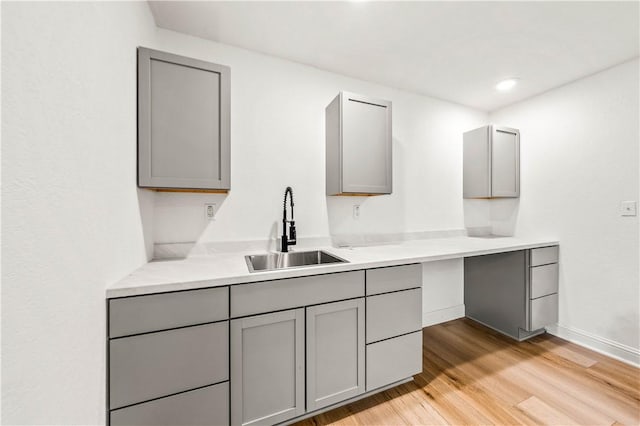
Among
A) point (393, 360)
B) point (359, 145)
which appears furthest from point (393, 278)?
point (359, 145)

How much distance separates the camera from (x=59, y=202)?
67 cm

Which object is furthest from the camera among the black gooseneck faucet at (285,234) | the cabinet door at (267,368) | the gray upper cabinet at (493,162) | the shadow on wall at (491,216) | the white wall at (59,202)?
the shadow on wall at (491,216)

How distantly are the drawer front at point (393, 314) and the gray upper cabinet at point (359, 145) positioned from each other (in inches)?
31.0

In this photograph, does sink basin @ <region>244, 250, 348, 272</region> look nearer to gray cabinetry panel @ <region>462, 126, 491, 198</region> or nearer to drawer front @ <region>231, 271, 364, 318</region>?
drawer front @ <region>231, 271, 364, 318</region>

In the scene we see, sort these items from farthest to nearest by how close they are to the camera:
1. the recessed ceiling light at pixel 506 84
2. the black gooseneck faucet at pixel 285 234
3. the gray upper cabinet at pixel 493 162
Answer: the gray upper cabinet at pixel 493 162, the recessed ceiling light at pixel 506 84, the black gooseneck faucet at pixel 285 234

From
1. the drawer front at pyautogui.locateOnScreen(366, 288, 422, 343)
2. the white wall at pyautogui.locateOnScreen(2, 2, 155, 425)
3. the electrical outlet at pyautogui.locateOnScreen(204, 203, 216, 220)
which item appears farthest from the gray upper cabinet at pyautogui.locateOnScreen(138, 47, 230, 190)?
the drawer front at pyautogui.locateOnScreen(366, 288, 422, 343)

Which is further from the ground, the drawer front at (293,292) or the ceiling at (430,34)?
the ceiling at (430,34)

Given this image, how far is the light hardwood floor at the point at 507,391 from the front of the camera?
1.43 meters

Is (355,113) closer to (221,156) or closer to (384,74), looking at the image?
(384,74)

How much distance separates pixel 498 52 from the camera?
1.92 metres

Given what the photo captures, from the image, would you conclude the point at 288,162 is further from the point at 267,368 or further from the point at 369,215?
the point at 267,368

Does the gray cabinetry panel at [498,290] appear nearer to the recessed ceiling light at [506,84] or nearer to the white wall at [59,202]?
the recessed ceiling light at [506,84]

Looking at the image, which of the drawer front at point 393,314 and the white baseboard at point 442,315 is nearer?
the drawer front at point 393,314

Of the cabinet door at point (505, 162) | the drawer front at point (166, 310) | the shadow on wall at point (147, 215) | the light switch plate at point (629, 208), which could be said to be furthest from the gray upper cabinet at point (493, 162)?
the shadow on wall at point (147, 215)
